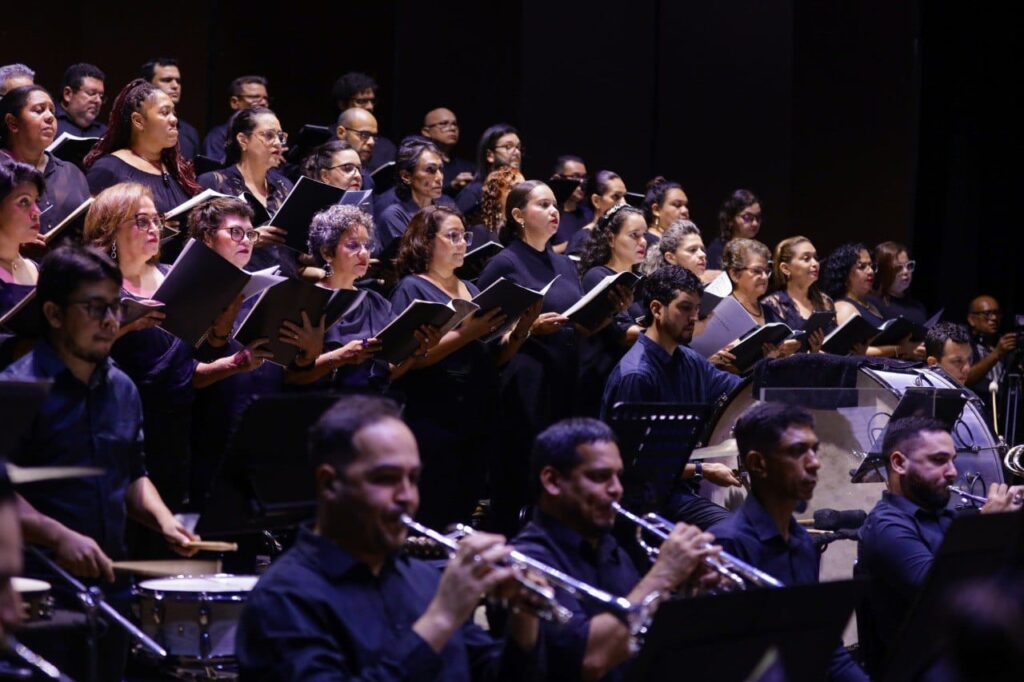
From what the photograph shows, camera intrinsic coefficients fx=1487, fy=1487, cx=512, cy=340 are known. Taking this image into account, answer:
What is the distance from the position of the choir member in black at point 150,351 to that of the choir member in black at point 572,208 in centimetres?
364

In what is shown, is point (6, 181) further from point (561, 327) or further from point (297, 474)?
point (561, 327)

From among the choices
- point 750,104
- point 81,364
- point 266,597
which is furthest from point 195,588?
point 750,104

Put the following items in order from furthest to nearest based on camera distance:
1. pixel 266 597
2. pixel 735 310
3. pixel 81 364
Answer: pixel 735 310
pixel 81 364
pixel 266 597

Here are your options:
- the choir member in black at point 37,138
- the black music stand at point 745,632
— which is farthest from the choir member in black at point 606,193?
the black music stand at point 745,632

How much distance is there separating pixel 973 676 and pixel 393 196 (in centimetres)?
534

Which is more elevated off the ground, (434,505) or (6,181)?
(6,181)

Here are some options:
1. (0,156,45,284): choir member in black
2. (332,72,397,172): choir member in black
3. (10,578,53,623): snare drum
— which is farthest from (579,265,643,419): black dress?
(10,578,53,623): snare drum

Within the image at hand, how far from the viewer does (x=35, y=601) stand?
113 inches

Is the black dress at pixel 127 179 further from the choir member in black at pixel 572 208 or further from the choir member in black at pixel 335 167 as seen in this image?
the choir member in black at pixel 572 208

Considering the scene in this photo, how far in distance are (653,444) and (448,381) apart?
1619 millimetres

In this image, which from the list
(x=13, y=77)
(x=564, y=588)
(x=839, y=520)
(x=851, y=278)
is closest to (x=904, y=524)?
(x=839, y=520)

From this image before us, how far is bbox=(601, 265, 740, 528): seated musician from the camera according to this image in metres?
5.48

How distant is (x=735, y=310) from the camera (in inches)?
255

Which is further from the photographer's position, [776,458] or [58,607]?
[776,458]
